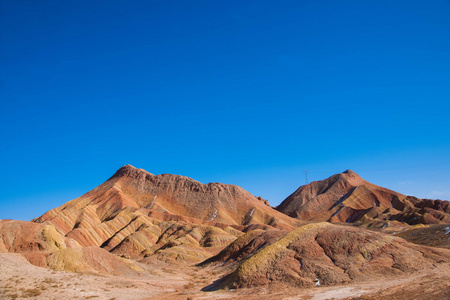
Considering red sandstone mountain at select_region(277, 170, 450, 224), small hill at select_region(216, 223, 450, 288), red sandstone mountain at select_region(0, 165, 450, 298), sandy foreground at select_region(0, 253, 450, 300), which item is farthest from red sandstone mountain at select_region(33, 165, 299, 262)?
small hill at select_region(216, 223, 450, 288)

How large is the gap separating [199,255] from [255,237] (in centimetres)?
2541

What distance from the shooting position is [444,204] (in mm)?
129125

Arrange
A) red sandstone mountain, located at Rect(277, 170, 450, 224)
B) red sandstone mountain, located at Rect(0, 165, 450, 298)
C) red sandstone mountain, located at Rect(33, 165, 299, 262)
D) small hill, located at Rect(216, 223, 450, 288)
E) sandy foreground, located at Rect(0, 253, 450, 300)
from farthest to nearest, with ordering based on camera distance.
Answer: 1. red sandstone mountain, located at Rect(277, 170, 450, 224)
2. red sandstone mountain, located at Rect(33, 165, 299, 262)
3. red sandstone mountain, located at Rect(0, 165, 450, 298)
4. small hill, located at Rect(216, 223, 450, 288)
5. sandy foreground, located at Rect(0, 253, 450, 300)

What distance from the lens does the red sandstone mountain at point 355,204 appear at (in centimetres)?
13250

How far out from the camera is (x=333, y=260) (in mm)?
34875

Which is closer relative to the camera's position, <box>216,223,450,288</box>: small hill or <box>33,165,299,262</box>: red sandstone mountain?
A: <box>216,223,450,288</box>: small hill

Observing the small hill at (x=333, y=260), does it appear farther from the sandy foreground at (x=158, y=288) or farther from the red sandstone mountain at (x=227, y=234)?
the sandy foreground at (x=158, y=288)

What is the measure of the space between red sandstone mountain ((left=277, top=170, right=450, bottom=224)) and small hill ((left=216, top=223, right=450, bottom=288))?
9171cm

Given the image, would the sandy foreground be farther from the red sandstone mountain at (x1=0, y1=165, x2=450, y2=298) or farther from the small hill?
the red sandstone mountain at (x1=0, y1=165, x2=450, y2=298)

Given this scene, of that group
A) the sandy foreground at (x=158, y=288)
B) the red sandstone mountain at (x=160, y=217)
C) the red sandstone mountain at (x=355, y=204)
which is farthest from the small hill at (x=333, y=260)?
the red sandstone mountain at (x=355, y=204)

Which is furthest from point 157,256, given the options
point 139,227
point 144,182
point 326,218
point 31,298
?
point 326,218

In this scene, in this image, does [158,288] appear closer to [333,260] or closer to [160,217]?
[333,260]

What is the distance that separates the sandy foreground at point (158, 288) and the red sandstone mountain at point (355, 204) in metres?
99.9

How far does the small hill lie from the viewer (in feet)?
105
